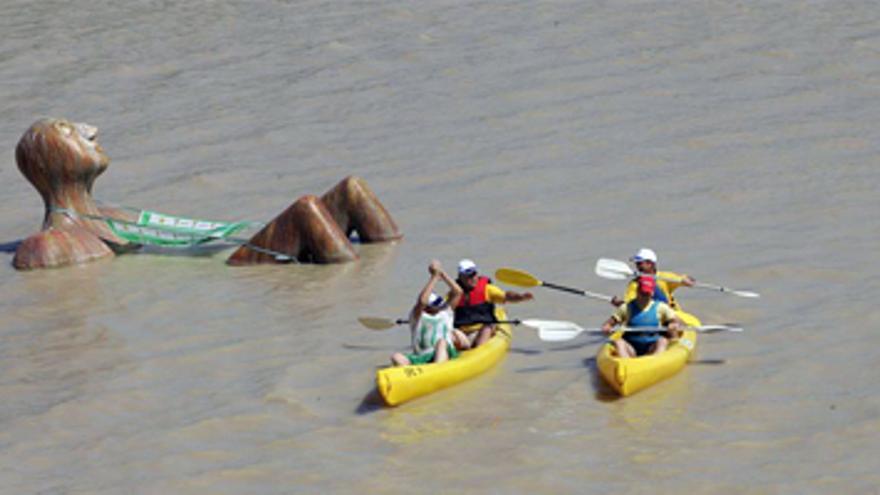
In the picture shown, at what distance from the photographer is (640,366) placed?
1069cm

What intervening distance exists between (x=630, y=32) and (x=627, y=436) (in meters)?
11.9

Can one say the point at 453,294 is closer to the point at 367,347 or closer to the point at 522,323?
the point at 522,323

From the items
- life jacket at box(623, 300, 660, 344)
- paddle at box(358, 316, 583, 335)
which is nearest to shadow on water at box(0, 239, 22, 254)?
paddle at box(358, 316, 583, 335)

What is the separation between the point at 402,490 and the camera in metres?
9.30

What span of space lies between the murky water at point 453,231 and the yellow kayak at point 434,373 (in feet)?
0.34

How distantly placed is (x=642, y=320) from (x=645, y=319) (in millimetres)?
22

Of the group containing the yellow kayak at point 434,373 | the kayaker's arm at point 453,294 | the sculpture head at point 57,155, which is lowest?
the yellow kayak at point 434,373

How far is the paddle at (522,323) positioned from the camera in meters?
11.5

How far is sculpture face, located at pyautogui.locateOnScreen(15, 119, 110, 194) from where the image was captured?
1516cm

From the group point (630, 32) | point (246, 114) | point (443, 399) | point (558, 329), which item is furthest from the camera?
point (630, 32)

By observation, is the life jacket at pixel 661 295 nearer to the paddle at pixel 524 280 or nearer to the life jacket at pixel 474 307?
the paddle at pixel 524 280

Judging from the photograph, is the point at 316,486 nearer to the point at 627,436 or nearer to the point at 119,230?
the point at 627,436

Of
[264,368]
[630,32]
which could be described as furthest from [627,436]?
[630,32]

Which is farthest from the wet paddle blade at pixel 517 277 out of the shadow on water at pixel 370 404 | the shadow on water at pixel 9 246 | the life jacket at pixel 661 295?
the shadow on water at pixel 9 246
